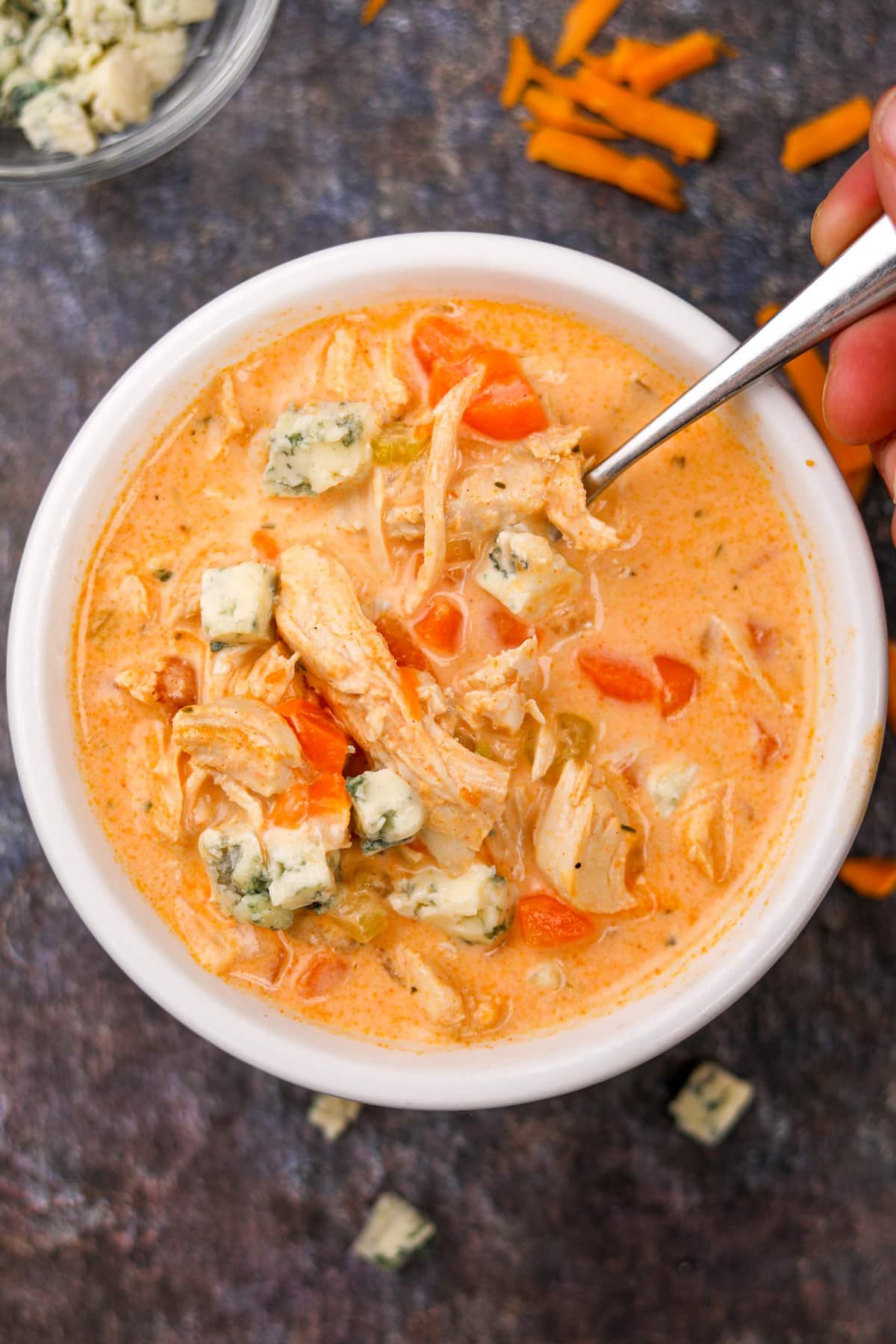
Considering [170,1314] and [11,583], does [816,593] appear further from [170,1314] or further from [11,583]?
[170,1314]

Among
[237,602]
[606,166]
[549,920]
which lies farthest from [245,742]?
[606,166]

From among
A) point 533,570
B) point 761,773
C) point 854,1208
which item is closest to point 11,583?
point 533,570

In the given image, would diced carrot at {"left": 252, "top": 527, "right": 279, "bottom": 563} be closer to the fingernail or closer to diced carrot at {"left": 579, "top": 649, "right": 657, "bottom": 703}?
diced carrot at {"left": 579, "top": 649, "right": 657, "bottom": 703}

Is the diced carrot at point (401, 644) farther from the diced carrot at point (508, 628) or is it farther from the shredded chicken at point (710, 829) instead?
the shredded chicken at point (710, 829)

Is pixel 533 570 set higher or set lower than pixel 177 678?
higher

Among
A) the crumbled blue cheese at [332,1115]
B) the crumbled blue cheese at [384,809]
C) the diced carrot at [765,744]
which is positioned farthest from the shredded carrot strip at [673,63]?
the crumbled blue cheese at [332,1115]

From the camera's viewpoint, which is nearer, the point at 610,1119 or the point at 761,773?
the point at 761,773
